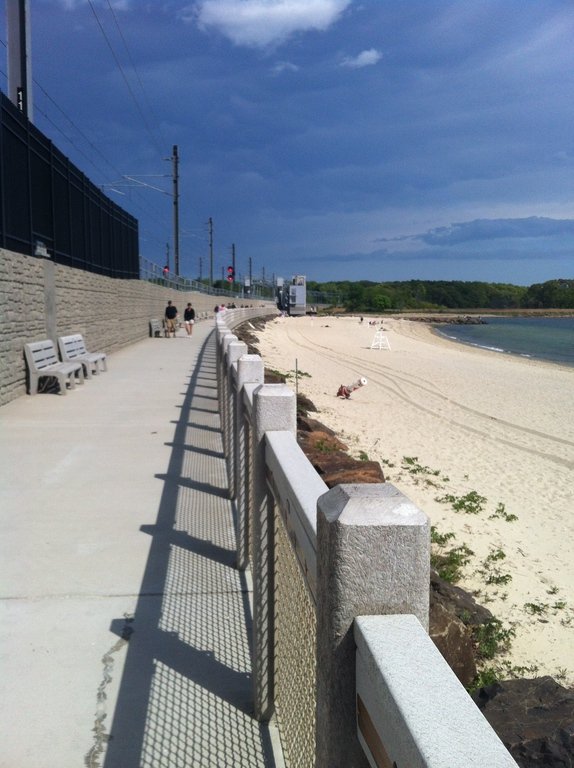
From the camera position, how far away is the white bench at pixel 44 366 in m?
11.9

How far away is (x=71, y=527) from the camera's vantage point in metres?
5.52

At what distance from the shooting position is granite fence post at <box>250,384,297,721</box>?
3.22 m

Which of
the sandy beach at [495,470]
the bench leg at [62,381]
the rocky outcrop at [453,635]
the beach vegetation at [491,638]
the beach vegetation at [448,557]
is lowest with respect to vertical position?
the sandy beach at [495,470]

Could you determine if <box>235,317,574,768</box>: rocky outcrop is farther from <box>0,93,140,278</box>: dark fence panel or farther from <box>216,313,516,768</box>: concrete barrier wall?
<box>0,93,140,278</box>: dark fence panel

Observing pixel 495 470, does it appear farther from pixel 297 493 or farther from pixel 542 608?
pixel 297 493

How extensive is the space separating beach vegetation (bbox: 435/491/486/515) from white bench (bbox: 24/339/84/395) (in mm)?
6746

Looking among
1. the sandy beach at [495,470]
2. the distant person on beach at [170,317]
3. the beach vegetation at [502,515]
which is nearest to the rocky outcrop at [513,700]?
the sandy beach at [495,470]

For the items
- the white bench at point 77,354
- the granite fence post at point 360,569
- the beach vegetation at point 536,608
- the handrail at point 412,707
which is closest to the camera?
the handrail at point 412,707

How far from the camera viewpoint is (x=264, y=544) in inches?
132

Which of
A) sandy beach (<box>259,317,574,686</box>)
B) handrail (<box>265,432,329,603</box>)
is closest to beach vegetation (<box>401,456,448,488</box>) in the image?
sandy beach (<box>259,317,574,686</box>)

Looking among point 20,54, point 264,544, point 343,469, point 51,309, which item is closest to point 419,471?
point 343,469

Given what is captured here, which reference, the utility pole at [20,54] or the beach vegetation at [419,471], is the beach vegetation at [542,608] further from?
the utility pole at [20,54]

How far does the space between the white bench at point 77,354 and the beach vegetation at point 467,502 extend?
8.22 meters

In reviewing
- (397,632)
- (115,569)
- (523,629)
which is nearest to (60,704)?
(115,569)
